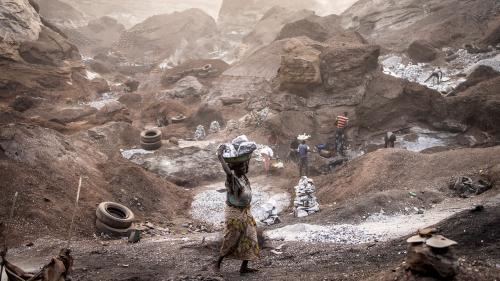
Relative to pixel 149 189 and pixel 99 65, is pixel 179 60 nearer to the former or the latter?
pixel 99 65

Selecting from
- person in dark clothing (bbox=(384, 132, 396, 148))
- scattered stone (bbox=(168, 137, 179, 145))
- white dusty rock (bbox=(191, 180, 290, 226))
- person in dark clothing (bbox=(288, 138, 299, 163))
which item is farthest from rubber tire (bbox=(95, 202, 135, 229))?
person in dark clothing (bbox=(384, 132, 396, 148))

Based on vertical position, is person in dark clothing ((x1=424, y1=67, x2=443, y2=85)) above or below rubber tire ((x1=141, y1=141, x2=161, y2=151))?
above

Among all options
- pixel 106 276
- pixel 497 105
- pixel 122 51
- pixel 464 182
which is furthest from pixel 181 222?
pixel 122 51

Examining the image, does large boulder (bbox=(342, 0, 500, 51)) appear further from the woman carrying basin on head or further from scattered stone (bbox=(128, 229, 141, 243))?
the woman carrying basin on head

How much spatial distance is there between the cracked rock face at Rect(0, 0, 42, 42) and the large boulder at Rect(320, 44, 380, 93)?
15.8 meters

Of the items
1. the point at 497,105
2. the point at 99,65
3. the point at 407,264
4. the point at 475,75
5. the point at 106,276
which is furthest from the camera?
the point at 99,65

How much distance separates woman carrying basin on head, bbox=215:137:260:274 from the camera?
4.72m

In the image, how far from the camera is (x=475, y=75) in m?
15.9

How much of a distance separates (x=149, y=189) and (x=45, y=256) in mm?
4295

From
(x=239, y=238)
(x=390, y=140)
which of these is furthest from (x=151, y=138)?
(x=239, y=238)

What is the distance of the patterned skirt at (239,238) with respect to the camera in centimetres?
471

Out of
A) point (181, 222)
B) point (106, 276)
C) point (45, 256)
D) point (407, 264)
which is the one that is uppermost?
point (407, 264)

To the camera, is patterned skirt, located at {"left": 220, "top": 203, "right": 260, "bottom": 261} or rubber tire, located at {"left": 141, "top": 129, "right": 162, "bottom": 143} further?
rubber tire, located at {"left": 141, "top": 129, "right": 162, "bottom": 143}

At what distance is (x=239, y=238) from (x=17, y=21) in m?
22.5
